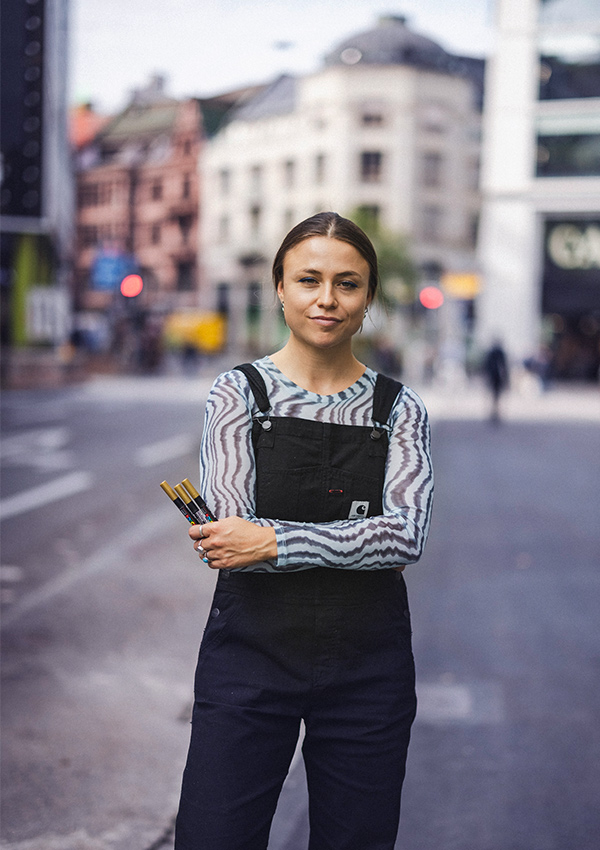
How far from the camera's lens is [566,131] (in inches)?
1518

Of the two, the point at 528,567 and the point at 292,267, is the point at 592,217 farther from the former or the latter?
the point at 292,267

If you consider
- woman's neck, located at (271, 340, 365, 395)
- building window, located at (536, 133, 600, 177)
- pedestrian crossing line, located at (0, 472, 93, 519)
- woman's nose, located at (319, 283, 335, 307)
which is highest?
building window, located at (536, 133, 600, 177)

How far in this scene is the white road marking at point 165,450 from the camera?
14461 mm

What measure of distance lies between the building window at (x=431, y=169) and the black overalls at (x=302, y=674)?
57.2 metres

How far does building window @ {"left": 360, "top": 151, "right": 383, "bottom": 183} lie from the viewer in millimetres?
58219

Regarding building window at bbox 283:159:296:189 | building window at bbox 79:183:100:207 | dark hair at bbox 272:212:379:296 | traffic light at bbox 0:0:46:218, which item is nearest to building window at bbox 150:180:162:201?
building window at bbox 79:183:100:207

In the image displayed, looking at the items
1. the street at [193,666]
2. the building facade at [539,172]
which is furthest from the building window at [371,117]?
the street at [193,666]

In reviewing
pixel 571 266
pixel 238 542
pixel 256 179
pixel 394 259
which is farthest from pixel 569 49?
pixel 238 542

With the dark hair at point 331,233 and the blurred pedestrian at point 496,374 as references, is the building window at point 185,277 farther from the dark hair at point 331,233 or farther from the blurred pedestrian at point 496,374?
the dark hair at point 331,233

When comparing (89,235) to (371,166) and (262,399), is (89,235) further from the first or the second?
(262,399)

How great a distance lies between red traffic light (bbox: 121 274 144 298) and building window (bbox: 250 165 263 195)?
34.2 m

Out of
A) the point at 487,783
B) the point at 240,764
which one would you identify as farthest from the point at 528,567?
the point at 240,764

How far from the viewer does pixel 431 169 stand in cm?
5753

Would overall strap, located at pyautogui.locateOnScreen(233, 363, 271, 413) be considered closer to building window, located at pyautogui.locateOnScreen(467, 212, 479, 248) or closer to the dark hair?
the dark hair
